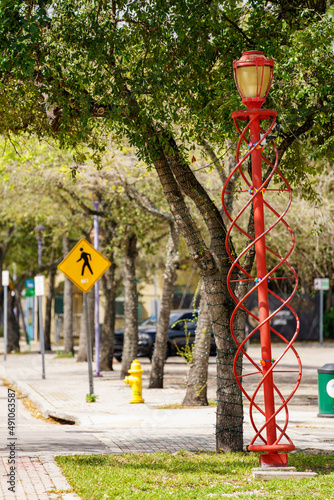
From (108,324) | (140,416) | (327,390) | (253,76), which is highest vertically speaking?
(253,76)

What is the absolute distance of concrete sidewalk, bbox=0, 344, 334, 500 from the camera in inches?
377

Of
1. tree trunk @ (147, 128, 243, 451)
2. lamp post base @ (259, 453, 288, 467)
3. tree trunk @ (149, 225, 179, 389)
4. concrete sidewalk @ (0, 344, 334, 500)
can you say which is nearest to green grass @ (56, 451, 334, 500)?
lamp post base @ (259, 453, 288, 467)

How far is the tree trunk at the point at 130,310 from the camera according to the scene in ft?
62.2

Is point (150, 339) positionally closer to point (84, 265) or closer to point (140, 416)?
point (84, 265)

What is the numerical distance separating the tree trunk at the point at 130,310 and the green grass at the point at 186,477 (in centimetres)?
1039

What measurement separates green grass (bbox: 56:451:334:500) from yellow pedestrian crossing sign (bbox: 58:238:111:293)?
6.16 meters

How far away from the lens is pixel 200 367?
13516 millimetres

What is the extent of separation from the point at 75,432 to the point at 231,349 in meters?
3.68

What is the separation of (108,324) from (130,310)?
3033mm

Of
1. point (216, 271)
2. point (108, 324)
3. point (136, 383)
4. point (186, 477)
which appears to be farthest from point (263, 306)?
point (108, 324)

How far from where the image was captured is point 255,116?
283 inches

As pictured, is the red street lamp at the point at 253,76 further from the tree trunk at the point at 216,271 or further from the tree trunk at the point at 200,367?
the tree trunk at the point at 200,367

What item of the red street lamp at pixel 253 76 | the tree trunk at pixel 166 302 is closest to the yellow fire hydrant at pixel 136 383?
the tree trunk at pixel 166 302

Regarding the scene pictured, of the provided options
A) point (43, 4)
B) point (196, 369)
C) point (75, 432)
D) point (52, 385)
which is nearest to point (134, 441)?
point (75, 432)
